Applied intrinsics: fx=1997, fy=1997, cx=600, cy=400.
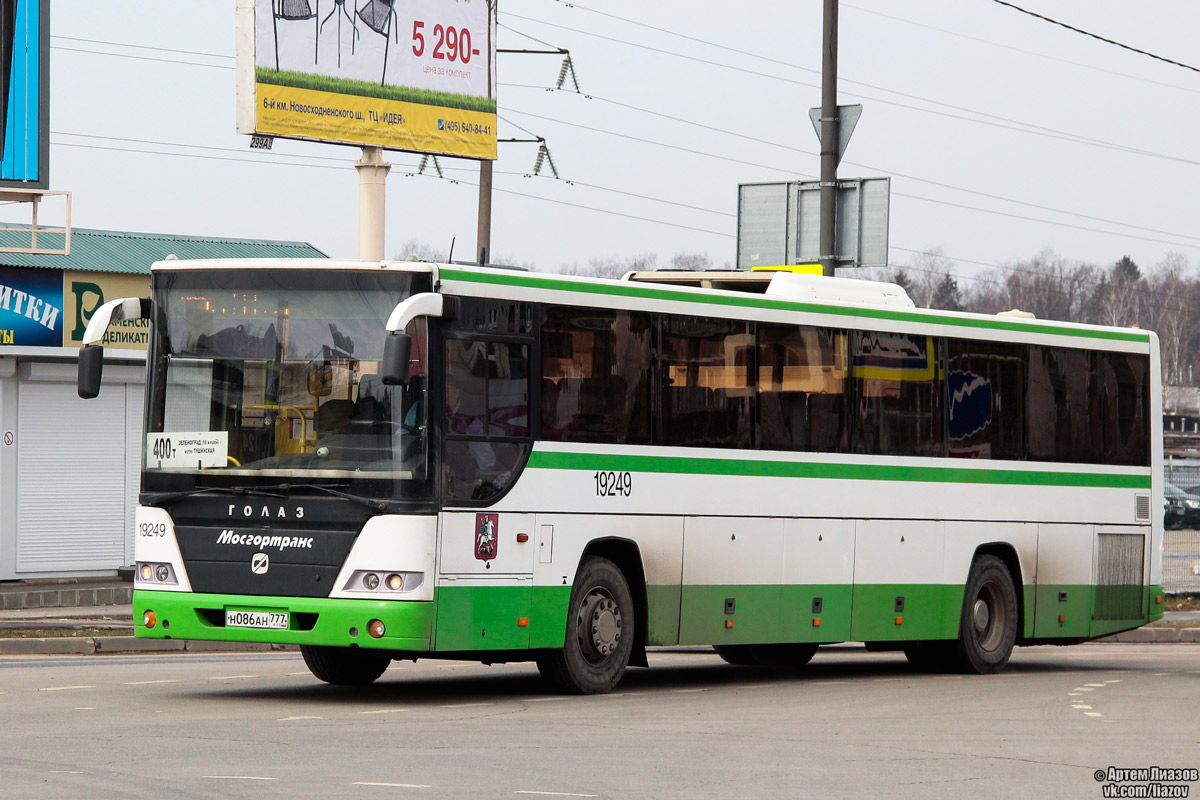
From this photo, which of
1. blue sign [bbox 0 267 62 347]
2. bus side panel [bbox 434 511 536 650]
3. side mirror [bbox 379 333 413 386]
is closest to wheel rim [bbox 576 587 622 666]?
bus side panel [bbox 434 511 536 650]

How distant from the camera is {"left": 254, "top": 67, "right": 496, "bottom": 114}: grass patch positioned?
31.0 meters

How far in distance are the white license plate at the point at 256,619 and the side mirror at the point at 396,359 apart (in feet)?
6.24

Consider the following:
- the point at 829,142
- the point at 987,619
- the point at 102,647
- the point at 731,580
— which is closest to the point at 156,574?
the point at 731,580

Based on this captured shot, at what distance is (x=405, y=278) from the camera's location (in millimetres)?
13883

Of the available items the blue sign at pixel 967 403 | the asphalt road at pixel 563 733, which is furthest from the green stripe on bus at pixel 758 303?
the asphalt road at pixel 563 733

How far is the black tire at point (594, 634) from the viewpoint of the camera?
48.6 feet

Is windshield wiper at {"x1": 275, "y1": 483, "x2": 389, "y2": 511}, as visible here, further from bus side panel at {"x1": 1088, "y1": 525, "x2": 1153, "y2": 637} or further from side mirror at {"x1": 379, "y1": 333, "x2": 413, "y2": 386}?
bus side panel at {"x1": 1088, "y1": 525, "x2": 1153, "y2": 637}

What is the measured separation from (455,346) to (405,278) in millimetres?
596

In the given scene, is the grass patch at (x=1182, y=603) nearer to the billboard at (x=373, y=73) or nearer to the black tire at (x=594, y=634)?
the billboard at (x=373, y=73)

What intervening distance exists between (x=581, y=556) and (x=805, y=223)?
392 inches

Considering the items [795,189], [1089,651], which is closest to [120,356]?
[795,189]

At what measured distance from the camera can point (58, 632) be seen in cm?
2056

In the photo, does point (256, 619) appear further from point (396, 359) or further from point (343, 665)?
point (396, 359)

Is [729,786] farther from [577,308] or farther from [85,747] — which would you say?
[577,308]
